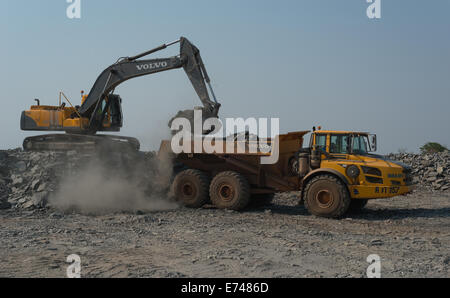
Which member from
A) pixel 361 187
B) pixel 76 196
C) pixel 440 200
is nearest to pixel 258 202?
pixel 361 187

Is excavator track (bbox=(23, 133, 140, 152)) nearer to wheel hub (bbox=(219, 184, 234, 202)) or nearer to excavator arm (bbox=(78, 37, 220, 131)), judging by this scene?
excavator arm (bbox=(78, 37, 220, 131))

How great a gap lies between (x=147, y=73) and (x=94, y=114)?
265 cm

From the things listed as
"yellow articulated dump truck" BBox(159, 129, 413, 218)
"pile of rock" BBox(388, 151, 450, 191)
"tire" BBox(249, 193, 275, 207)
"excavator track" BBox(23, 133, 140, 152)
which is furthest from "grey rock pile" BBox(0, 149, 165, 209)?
"pile of rock" BBox(388, 151, 450, 191)

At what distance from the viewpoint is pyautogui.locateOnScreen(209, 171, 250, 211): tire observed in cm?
1188

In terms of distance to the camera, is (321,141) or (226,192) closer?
(321,141)

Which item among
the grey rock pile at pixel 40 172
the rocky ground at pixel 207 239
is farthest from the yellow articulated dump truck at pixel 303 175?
the grey rock pile at pixel 40 172

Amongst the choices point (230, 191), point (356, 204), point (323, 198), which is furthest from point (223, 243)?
point (356, 204)

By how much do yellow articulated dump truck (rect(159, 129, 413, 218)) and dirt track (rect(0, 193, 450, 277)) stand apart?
1.69 feet

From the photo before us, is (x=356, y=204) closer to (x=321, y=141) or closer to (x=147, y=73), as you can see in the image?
(x=321, y=141)

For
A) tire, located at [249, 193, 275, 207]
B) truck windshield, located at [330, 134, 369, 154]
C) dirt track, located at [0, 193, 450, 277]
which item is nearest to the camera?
dirt track, located at [0, 193, 450, 277]

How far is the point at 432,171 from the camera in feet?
60.6

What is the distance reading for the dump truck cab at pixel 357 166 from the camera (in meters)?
10.6

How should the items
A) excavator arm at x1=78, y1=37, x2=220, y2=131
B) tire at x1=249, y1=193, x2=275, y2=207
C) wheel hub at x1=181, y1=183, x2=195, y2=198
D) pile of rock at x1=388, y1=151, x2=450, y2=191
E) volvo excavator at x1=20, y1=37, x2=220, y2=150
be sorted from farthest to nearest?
pile of rock at x1=388, y1=151, x2=450, y2=191, volvo excavator at x1=20, y1=37, x2=220, y2=150, excavator arm at x1=78, y1=37, x2=220, y2=131, tire at x1=249, y1=193, x2=275, y2=207, wheel hub at x1=181, y1=183, x2=195, y2=198
